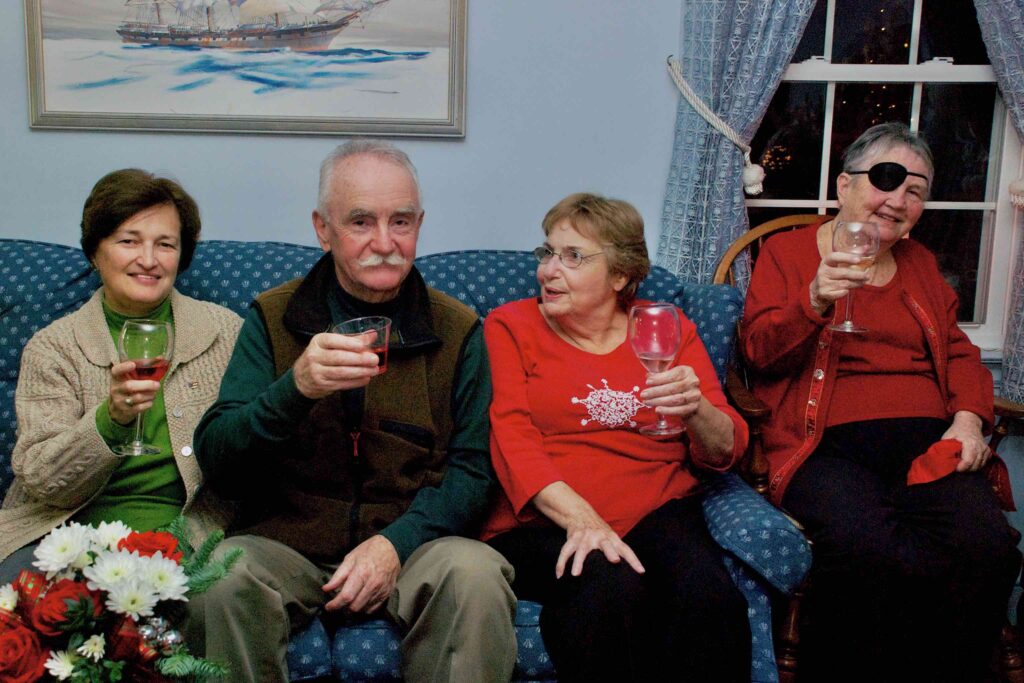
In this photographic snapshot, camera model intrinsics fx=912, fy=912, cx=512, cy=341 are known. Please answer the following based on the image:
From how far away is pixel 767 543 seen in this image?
6.13 feet

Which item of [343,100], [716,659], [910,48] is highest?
[910,48]

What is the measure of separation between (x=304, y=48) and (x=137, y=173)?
0.89m

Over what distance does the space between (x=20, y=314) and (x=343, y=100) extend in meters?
1.10

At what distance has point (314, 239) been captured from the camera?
2.93m

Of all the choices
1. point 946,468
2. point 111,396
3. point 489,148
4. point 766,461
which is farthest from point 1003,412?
point 111,396

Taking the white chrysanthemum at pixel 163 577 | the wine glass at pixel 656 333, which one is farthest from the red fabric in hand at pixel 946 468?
the white chrysanthemum at pixel 163 577

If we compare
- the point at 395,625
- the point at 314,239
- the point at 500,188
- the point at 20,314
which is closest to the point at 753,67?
the point at 500,188

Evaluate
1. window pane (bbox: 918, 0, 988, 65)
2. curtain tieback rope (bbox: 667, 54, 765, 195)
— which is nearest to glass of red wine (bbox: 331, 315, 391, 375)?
curtain tieback rope (bbox: 667, 54, 765, 195)

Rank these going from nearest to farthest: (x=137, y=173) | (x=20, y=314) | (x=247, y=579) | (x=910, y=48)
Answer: (x=247, y=579) → (x=137, y=173) → (x=20, y=314) → (x=910, y=48)

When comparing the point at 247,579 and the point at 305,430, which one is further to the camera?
the point at 305,430

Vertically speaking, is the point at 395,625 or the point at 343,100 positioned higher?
the point at 343,100

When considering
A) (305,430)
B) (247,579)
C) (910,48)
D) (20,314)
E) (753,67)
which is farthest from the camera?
(910,48)

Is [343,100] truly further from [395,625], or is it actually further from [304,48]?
[395,625]

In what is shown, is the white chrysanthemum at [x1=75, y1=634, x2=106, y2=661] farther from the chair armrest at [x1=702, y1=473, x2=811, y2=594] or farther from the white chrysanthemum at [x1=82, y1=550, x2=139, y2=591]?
the chair armrest at [x1=702, y1=473, x2=811, y2=594]
